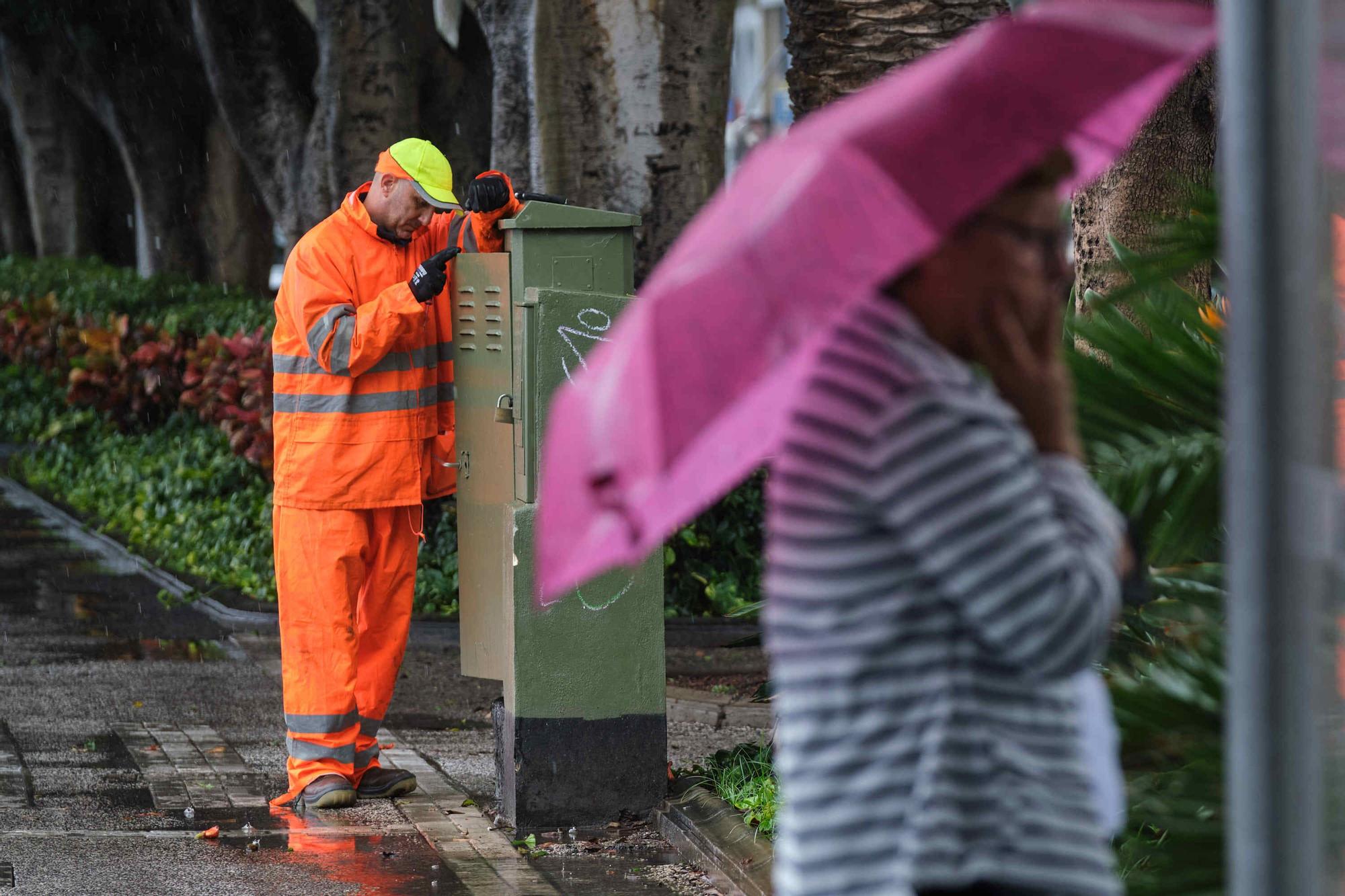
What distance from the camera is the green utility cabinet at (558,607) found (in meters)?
5.79

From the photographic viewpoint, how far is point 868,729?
2252 mm

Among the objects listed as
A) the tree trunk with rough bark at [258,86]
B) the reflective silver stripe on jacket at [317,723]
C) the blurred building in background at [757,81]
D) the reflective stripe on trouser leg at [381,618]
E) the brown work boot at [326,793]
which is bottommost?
the brown work boot at [326,793]

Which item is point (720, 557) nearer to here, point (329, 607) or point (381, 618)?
point (381, 618)

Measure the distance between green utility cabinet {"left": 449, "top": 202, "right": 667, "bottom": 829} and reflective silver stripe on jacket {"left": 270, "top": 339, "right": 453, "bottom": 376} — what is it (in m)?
0.34

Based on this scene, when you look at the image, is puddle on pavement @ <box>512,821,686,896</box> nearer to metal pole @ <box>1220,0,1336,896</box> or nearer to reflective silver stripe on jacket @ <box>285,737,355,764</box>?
reflective silver stripe on jacket @ <box>285,737,355,764</box>

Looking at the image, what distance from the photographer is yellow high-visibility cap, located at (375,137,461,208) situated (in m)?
6.17

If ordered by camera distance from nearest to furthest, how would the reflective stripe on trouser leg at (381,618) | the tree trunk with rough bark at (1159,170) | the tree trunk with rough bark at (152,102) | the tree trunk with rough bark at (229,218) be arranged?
the tree trunk with rough bark at (1159,170)
the reflective stripe on trouser leg at (381,618)
the tree trunk with rough bark at (152,102)
the tree trunk with rough bark at (229,218)

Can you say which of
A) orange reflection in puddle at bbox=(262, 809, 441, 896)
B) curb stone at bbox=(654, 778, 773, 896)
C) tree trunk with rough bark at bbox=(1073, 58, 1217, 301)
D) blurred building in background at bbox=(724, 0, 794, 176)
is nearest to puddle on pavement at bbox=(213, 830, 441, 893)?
orange reflection in puddle at bbox=(262, 809, 441, 896)

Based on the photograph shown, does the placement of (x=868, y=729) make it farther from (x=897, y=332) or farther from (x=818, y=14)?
(x=818, y=14)

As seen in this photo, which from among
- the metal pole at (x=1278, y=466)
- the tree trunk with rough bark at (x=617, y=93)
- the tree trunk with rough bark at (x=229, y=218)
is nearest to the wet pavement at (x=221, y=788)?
the tree trunk with rough bark at (x=617, y=93)

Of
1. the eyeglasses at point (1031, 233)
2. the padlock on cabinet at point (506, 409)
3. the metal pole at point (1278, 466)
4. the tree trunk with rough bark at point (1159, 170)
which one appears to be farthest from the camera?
the padlock on cabinet at point (506, 409)

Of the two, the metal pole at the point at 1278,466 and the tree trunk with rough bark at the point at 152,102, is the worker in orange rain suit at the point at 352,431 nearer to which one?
the metal pole at the point at 1278,466

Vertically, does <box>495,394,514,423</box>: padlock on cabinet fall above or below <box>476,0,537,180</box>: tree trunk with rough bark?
below

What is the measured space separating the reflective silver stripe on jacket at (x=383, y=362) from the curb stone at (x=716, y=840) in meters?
1.59
